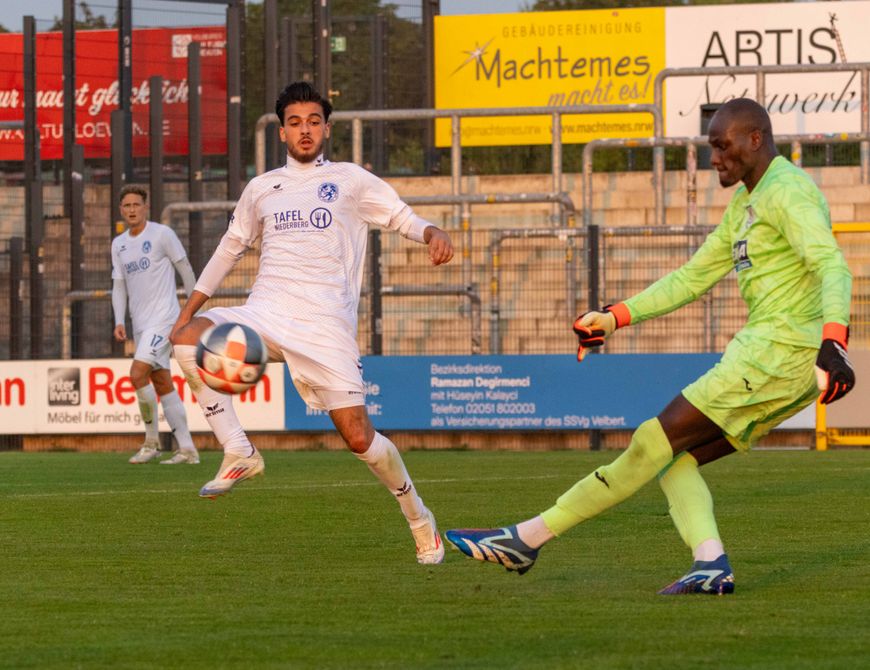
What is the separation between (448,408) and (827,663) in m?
13.9

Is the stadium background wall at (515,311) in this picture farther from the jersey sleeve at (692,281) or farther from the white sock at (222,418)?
the jersey sleeve at (692,281)

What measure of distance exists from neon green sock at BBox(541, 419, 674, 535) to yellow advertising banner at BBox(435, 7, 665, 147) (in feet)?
67.2

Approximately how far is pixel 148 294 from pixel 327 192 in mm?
8165

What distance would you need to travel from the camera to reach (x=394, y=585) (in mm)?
7082

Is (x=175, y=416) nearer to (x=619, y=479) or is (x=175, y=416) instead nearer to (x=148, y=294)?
(x=148, y=294)

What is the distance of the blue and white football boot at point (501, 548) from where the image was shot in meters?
6.89

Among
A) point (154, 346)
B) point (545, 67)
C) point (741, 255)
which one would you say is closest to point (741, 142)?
point (741, 255)

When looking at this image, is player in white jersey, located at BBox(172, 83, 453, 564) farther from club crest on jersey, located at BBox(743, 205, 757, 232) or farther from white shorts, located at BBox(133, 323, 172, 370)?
white shorts, located at BBox(133, 323, 172, 370)

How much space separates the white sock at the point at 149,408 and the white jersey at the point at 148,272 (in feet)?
2.01

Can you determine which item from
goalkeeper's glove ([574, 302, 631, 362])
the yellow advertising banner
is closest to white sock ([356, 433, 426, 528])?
goalkeeper's glove ([574, 302, 631, 362])

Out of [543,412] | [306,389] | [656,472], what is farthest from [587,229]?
[656,472]

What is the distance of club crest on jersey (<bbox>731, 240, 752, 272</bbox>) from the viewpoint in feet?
21.6

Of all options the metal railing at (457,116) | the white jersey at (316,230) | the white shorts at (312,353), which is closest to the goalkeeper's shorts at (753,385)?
the white shorts at (312,353)

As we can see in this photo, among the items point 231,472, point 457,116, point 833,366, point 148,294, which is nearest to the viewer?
point 833,366
